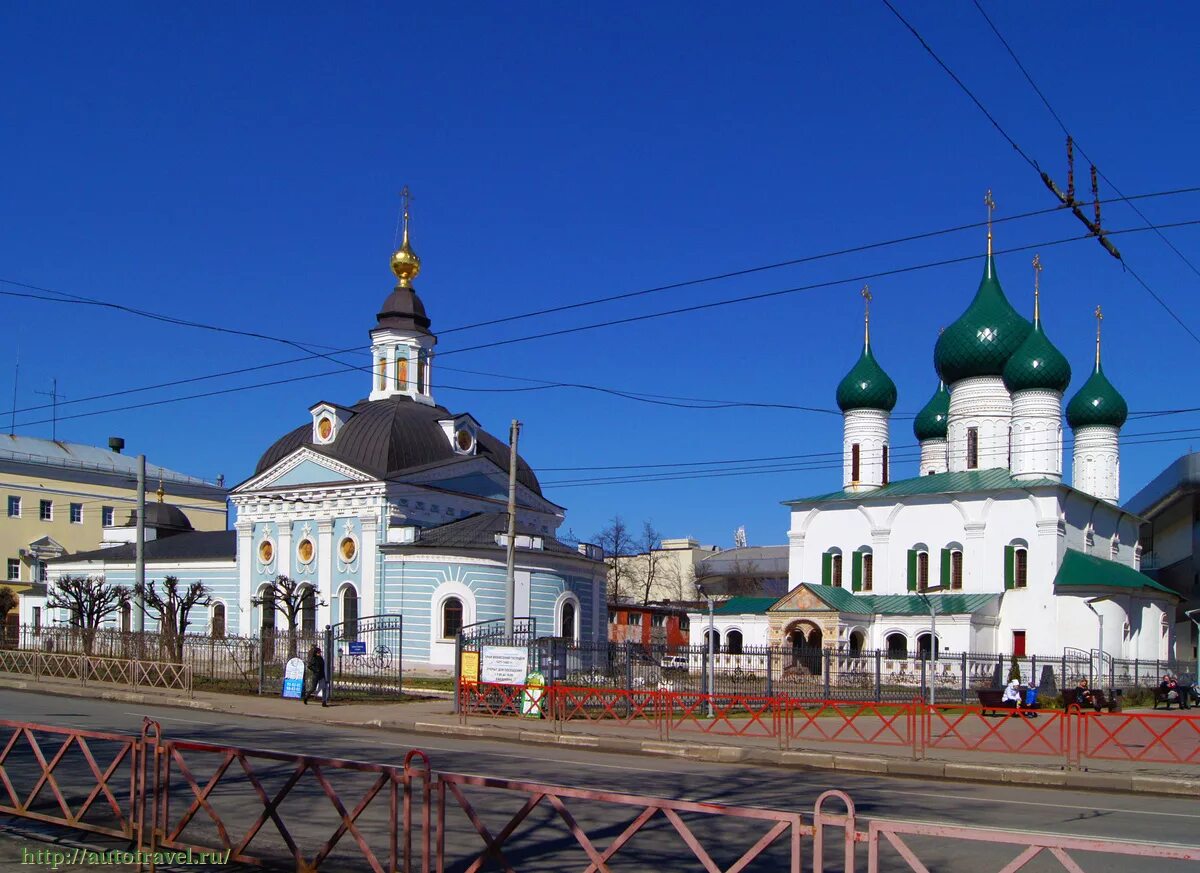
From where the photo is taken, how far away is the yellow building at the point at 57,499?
66.4m

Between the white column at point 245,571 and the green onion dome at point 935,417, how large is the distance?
109 feet

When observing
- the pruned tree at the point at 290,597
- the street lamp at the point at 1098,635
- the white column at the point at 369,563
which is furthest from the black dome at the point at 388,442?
the street lamp at the point at 1098,635

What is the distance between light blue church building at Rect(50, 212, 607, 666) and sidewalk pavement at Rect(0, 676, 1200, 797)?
11.3m

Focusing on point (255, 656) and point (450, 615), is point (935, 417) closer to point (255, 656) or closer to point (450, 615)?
point (450, 615)

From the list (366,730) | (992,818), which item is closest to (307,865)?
(992,818)

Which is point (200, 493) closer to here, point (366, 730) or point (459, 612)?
point (459, 612)

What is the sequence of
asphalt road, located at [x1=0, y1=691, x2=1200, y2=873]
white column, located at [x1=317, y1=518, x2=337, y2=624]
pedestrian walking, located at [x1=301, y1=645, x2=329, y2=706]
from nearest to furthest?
asphalt road, located at [x1=0, y1=691, x2=1200, y2=873] < pedestrian walking, located at [x1=301, y1=645, x2=329, y2=706] < white column, located at [x1=317, y1=518, x2=337, y2=624]

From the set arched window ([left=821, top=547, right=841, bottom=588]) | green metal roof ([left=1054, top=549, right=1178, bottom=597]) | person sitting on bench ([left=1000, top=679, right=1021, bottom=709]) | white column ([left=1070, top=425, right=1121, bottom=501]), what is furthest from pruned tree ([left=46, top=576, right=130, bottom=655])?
white column ([left=1070, top=425, right=1121, bottom=501])

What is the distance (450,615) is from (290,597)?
5384 mm

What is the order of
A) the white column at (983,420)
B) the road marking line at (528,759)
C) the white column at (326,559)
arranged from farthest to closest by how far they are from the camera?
the white column at (983,420) → the white column at (326,559) → the road marking line at (528,759)

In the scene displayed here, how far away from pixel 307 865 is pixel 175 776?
507 centimetres

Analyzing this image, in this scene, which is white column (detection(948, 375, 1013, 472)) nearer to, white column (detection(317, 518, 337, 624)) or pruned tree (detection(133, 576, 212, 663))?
white column (detection(317, 518, 337, 624))

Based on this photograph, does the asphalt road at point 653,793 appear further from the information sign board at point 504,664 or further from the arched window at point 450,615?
the arched window at point 450,615

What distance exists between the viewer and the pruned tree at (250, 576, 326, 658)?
39.1 metres
